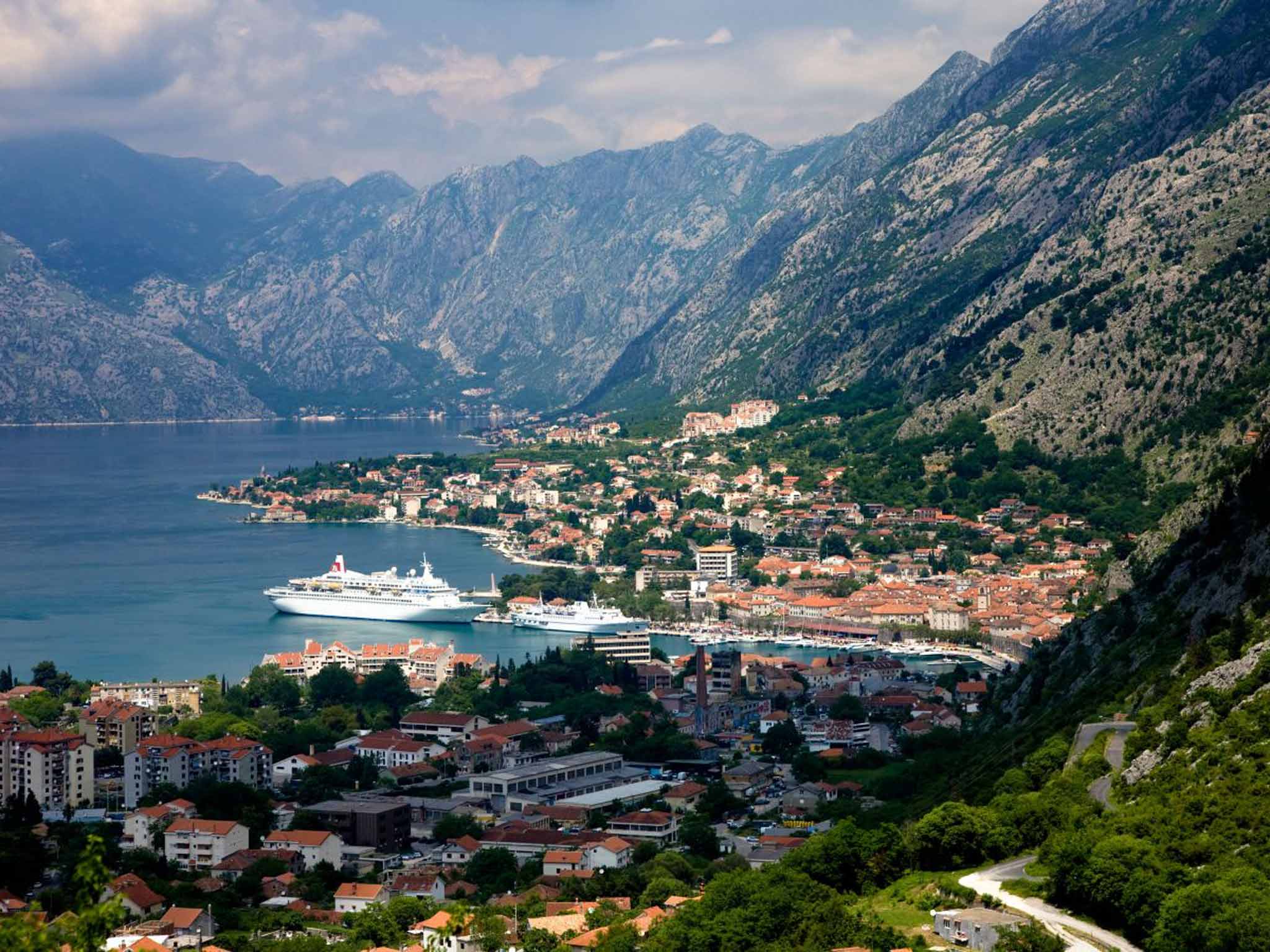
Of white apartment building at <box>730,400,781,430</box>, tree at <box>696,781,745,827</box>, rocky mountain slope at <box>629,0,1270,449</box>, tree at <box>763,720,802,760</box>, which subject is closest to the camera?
tree at <box>696,781,745,827</box>

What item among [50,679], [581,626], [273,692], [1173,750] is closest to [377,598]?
[581,626]

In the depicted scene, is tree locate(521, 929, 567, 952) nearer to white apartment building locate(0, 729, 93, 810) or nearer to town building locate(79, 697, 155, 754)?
white apartment building locate(0, 729, 93, 810)

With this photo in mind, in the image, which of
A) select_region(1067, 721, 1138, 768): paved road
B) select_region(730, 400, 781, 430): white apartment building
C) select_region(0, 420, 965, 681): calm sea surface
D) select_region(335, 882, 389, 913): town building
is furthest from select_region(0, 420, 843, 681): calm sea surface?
select_region(1067, 721, 1138, 768): paved road

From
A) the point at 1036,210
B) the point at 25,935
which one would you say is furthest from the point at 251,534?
the point at 25,935

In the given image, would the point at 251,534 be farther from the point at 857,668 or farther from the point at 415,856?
the point at 415,856

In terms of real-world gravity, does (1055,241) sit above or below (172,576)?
above

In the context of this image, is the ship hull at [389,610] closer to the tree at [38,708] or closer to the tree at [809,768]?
the tree at [38,708]

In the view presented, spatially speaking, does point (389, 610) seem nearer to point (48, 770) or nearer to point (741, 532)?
point (741, 532)
